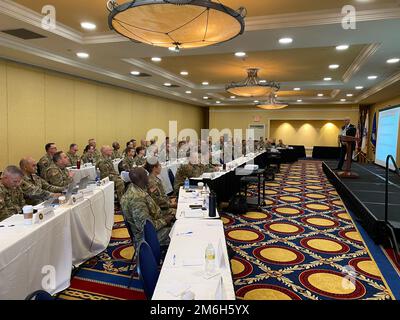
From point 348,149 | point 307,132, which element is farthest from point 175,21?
point 307,132

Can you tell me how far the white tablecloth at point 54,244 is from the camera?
234 cm

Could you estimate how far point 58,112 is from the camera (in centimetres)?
812

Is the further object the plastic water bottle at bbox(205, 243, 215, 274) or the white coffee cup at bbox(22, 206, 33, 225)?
the white coffee cup at bbox(22, 206, 33, 225)

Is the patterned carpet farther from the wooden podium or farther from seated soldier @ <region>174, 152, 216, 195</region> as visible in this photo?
the wooden podium

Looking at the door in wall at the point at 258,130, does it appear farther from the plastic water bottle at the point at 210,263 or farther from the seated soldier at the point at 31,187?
the plastic water bottle at the point at 210,263

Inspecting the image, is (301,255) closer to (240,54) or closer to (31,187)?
(31,187)

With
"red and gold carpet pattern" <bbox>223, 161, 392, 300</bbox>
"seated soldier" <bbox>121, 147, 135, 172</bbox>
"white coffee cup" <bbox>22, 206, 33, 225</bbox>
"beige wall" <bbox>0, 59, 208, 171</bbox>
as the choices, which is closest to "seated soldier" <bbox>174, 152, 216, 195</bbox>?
"red and gold carpet pattern" <bbox>223, 161, 392, 300</bbox>

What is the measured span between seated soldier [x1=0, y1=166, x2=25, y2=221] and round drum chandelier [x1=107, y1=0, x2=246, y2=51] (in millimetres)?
2119

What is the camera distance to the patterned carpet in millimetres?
3016

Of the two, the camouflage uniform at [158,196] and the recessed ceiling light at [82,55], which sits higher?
the recessed ceiling light at [82,55]

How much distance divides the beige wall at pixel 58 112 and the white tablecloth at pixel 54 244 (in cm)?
391

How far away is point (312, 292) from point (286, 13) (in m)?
3.63

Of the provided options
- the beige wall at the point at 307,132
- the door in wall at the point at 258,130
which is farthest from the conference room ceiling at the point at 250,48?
the door in wall at the point at 258,130
